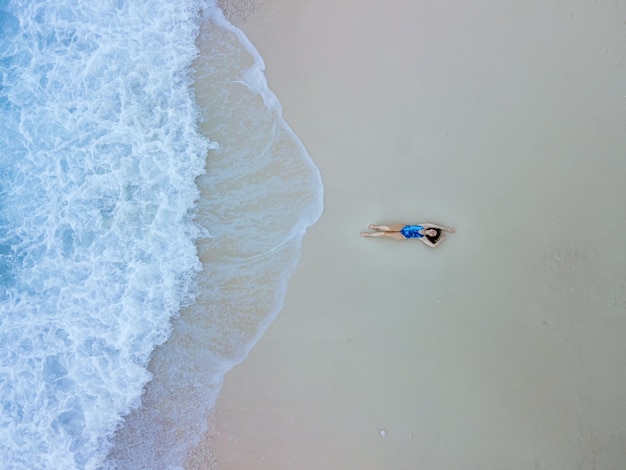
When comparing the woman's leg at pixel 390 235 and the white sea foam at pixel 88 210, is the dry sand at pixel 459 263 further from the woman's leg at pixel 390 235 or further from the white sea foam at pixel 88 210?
the white sea foam at pixel 88 210

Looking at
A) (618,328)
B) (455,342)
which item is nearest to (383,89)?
(455,342)

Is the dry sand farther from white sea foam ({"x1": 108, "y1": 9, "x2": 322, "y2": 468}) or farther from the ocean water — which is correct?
the ocean water

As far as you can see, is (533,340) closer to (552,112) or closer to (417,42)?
(552,112)

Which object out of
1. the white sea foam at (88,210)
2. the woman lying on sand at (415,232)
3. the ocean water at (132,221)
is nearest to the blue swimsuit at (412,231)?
the woman lying on sand at (415,232)

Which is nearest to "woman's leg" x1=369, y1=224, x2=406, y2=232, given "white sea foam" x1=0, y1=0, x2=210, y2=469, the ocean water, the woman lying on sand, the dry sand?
the woman lying on sand

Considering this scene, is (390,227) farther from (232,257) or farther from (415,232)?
(232,257)

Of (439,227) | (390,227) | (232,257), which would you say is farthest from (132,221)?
(439,227)
